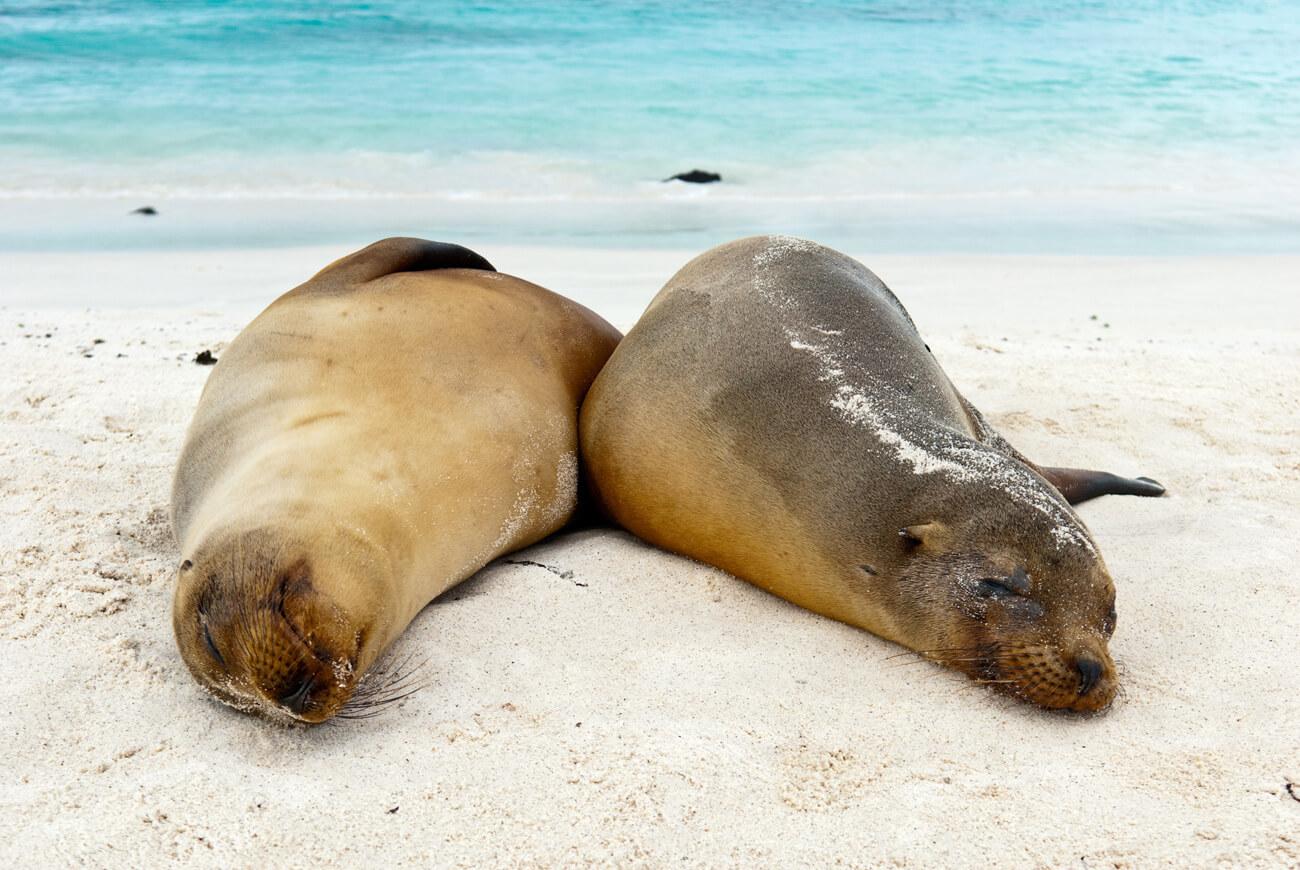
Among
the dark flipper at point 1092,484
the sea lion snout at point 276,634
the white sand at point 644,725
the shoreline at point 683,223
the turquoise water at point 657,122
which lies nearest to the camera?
the white sand at point 644,725

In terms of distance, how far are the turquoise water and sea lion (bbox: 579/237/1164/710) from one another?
5.91 metres

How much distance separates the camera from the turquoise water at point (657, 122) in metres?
10.6

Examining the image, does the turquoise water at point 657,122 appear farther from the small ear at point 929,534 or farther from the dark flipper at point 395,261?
the small ear at point 929,534

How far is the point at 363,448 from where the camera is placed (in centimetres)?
290

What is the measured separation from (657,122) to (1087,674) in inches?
502

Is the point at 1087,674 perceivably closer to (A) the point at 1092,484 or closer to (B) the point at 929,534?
(B) the point at 929,534

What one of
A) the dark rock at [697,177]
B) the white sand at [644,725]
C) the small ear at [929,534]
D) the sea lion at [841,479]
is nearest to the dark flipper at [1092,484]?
the white sand at [644,725]

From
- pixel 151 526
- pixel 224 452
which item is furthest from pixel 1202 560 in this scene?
pixel 151 526

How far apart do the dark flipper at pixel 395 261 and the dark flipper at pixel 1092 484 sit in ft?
6.55

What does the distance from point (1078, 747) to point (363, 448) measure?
169 cm

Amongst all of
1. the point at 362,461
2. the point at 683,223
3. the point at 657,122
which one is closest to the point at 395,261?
the point at 362,461

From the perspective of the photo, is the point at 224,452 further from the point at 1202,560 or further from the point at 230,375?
the point at 1202,560

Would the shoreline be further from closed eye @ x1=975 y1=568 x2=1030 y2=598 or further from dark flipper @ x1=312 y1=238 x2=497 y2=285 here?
closed eye @ x1=975 y1=568 x2=1030 y2=598

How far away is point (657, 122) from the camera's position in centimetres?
1470
